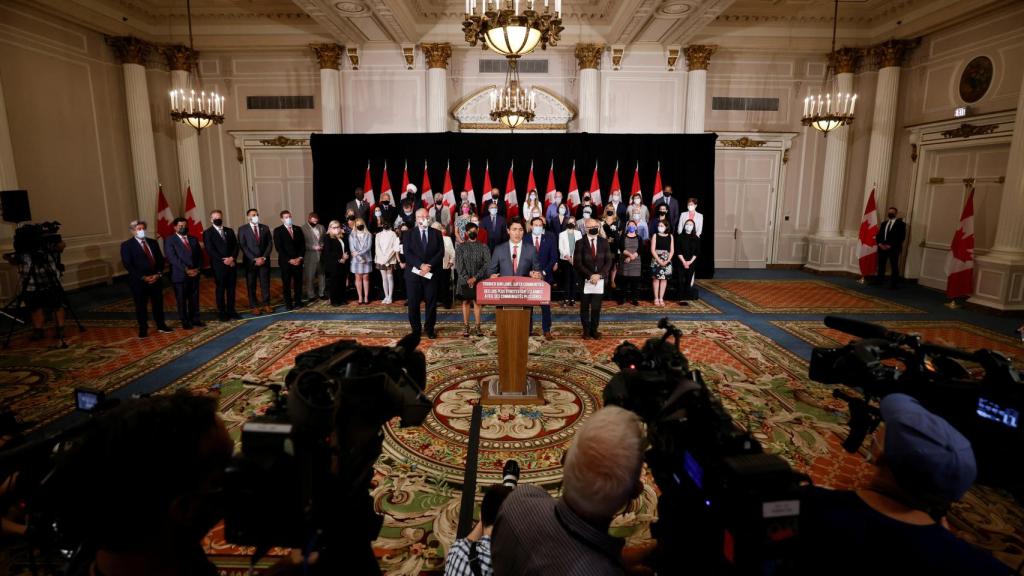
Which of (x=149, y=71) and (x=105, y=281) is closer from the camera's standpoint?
(x=105, y=281)

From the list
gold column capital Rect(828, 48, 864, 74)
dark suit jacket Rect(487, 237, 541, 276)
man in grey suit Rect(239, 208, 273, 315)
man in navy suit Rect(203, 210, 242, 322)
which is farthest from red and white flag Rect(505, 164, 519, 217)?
gold column capital Rect(828, 48, 864, 74)

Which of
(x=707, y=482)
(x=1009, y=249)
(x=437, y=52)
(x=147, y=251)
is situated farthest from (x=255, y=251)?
(x=1009, y=249)

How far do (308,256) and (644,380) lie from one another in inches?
317

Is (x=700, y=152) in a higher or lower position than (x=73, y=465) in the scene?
higher

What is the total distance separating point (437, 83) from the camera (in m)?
10.4

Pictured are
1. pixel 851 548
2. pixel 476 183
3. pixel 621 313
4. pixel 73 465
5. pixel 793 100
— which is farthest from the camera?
pixel 793 100

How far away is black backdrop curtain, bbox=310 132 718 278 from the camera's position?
10000 mm

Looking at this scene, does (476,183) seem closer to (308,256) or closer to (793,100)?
(308,256)

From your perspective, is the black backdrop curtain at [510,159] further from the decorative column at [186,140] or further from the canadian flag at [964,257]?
the canadian flag at [964,257]

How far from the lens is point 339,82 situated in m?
10.6

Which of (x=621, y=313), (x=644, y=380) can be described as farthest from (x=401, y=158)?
(x=644, y=380)

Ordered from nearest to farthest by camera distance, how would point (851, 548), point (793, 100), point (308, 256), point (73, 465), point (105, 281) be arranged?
point (73, 465)
point (851, 548)
point (308, 256)
point (105, 281)
point (793, 100)

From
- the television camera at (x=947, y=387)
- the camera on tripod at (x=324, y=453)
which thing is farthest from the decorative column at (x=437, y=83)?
the television camera at (x=947, y=387)

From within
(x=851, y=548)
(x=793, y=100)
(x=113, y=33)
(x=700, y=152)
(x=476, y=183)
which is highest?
(x=113, y=33)
